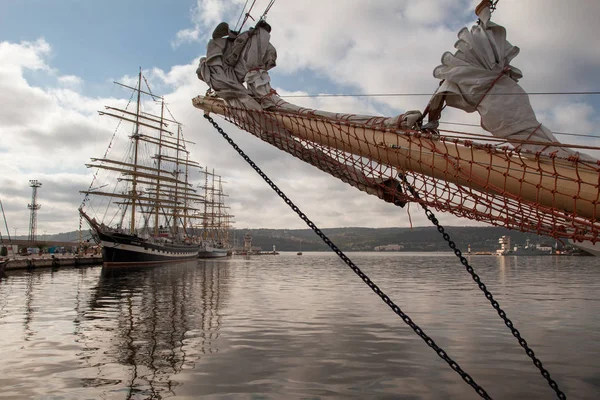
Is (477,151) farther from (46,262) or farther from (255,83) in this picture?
(46,262)

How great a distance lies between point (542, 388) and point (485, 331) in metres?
5.12

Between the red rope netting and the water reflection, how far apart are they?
4.46 meters

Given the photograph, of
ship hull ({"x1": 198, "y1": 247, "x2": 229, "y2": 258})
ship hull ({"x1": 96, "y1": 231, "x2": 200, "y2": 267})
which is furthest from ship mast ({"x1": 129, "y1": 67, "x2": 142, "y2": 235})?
ship hull ({"x1": 198, "y1": 247, "x2": 229, "y2": 258})

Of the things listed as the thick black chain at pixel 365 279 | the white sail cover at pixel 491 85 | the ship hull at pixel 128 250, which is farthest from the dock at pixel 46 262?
the white sail cover at pixel 491 85

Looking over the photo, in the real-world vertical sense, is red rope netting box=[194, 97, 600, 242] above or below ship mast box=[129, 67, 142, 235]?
below

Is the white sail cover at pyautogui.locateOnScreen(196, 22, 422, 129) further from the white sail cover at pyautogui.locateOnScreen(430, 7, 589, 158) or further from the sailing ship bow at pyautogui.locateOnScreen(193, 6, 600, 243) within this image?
the white sail cover at pyautogui.locateOnScreen(430, 7, 589, 158)

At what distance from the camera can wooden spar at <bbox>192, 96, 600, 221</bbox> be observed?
4527 millimetres

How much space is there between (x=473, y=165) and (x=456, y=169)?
7.4 inches

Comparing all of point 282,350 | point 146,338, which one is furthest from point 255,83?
point 146,338

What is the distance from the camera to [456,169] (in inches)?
206

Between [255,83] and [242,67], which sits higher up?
[242,67]

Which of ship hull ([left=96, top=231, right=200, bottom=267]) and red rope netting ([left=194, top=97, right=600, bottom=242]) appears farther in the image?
ship hull ([left=96, top=231, right=200, bottom=267])

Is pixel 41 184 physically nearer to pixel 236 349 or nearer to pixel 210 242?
pixel 210 242

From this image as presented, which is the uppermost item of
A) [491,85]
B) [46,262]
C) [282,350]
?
[491,85]
